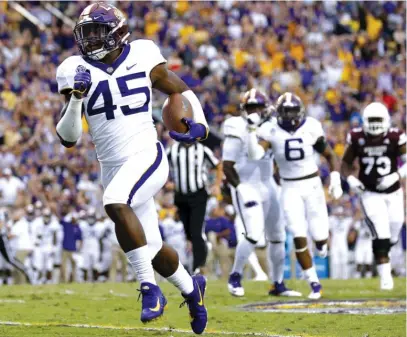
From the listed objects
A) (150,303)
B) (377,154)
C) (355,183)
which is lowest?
(150,303)

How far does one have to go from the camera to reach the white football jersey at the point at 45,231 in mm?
14508

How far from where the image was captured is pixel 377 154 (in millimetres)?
10406

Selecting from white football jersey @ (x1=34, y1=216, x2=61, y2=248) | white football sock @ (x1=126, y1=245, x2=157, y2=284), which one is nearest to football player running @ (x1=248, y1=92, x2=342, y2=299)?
white football sock @ (x1=126, y1=245, x2=157, y2=284)

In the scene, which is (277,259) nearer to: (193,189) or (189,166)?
(193,189)

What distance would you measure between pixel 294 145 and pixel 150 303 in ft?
13.6

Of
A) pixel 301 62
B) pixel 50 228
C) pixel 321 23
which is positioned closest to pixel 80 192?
pixel 50 228

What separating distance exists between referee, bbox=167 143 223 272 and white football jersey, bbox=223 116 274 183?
1338mm

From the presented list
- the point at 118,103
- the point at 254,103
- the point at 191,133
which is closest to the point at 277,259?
the point at 254,103

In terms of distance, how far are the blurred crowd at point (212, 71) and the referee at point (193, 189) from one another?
353 cm

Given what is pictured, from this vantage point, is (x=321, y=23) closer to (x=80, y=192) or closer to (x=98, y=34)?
(x=80, y=192)

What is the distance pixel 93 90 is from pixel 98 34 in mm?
327

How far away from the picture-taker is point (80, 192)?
15.5m

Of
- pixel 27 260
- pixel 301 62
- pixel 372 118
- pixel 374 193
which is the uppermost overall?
pixel 301 62

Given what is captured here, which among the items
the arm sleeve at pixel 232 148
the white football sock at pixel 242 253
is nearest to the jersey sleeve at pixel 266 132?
the arm sleeve at pixel 232 148
